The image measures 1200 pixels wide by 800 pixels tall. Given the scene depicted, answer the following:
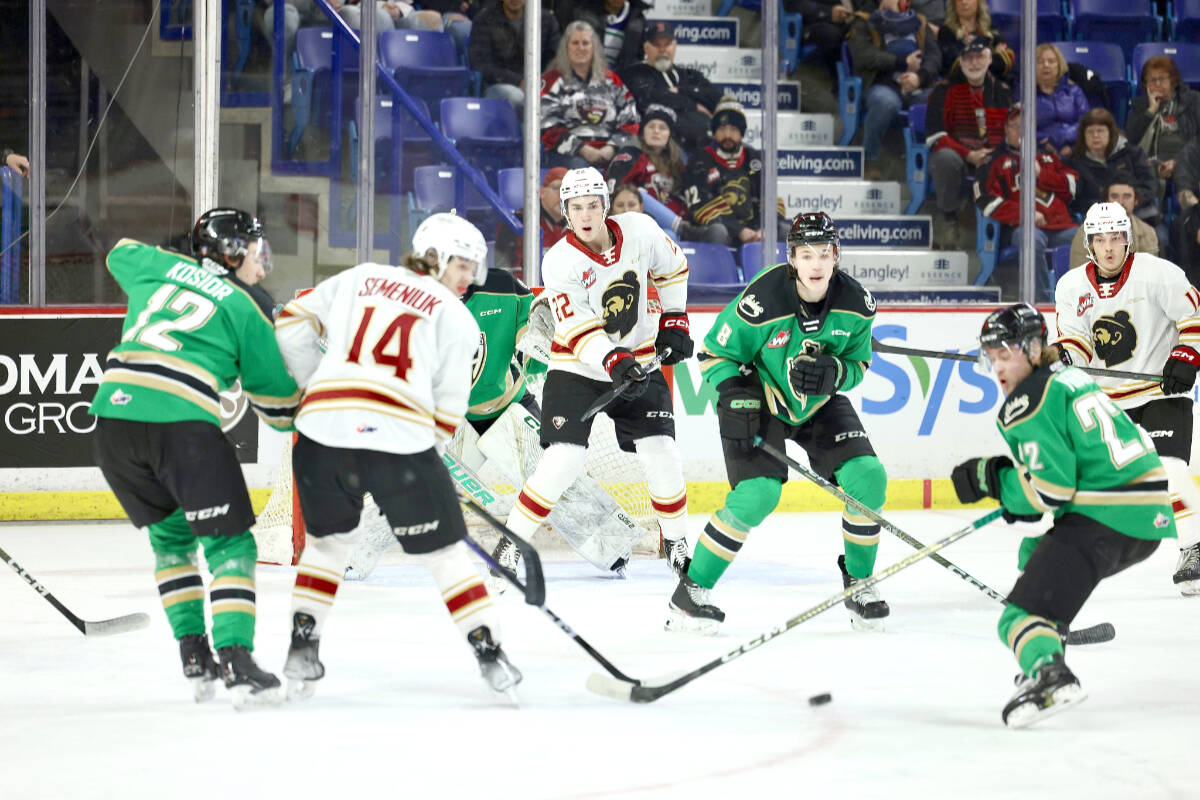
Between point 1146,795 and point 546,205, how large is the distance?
4612 millimetres

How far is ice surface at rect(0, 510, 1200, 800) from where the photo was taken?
2416 millimetres

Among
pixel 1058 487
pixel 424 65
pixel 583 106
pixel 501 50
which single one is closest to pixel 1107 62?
pixel 583 106

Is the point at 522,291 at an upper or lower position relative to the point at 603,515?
Answer: upper

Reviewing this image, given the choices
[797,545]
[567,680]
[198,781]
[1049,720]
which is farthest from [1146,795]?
[797,545]

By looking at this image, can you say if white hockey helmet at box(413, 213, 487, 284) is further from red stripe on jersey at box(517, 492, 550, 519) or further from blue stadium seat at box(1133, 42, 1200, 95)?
blue stadium seat at box(1133, 42, 1200, 95)

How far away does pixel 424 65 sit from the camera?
670 cm

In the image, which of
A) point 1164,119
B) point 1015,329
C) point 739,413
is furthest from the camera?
point 1164,119

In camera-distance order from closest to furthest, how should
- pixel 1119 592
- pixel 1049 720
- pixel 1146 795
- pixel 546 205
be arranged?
pixel 1146 795 < pixel 1049 720 < pixel 1119 592 < pixel 546 205

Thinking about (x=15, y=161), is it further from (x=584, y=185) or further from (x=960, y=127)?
(x=960, y=127)

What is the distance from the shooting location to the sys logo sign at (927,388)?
6.34 meters

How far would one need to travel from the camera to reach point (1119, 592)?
4.48 metres

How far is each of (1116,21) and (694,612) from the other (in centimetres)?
628

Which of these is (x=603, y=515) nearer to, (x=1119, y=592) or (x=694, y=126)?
(x=1119, y=592)

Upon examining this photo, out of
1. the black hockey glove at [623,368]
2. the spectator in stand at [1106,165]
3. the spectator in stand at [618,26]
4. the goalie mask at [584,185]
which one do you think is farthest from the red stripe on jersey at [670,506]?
the spectator in stand at [1106,165]
